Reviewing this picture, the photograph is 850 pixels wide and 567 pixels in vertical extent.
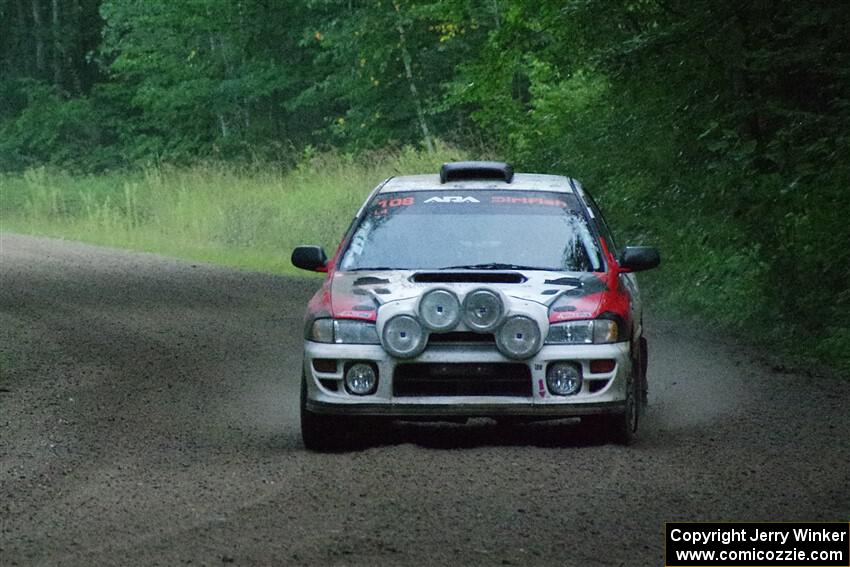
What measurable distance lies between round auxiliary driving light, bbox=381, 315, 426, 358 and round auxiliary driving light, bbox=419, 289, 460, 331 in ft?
0.24

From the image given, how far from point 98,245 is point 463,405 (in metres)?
21.8

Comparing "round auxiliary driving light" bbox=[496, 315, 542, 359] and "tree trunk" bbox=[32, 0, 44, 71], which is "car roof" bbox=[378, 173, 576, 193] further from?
"tree trunk" bbox=[32, 0, 44, 71]

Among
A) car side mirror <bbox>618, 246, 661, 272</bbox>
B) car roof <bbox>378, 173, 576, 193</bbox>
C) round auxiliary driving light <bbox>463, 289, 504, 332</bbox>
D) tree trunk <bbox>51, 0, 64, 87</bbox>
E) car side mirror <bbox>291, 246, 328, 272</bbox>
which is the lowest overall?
round auxiliary driving light <bbox>463, 289, 504, 332</bbox>

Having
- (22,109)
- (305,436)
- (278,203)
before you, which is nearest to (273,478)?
(305,436)

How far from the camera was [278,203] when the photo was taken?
102ft

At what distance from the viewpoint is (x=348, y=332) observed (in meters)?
9.84

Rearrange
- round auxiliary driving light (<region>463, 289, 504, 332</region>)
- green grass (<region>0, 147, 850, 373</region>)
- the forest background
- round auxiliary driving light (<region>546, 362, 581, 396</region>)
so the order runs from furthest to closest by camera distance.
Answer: green grass (<region>0, 147, 850, 373</region>), the forest background, round auxiliary driving light (<region>546, 362, 581, 396</region>), round auxiliary driving light (<region>463, 289, 504, 332</region>)

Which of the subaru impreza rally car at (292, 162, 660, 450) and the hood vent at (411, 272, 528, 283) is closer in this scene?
the subaru impreza rally car at (292, 162, 660, 450)

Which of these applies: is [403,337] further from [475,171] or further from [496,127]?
[496,127]

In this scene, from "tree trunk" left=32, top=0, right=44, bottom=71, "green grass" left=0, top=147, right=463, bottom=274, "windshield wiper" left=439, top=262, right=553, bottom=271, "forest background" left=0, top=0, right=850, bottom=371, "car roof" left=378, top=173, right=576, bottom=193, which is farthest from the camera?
"tree trunk" left=32, top=0, right=44, bottom=71

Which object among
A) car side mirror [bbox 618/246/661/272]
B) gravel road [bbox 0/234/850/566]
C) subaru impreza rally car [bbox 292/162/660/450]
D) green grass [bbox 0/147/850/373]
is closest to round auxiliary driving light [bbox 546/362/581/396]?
subaru impreza rally car [bbox 292/162/660/450]

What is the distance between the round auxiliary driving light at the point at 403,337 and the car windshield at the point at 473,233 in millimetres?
866

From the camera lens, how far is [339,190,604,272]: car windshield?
34.7 feet

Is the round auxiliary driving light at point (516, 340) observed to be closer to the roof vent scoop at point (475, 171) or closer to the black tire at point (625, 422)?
the black tire at point (625, 422)
